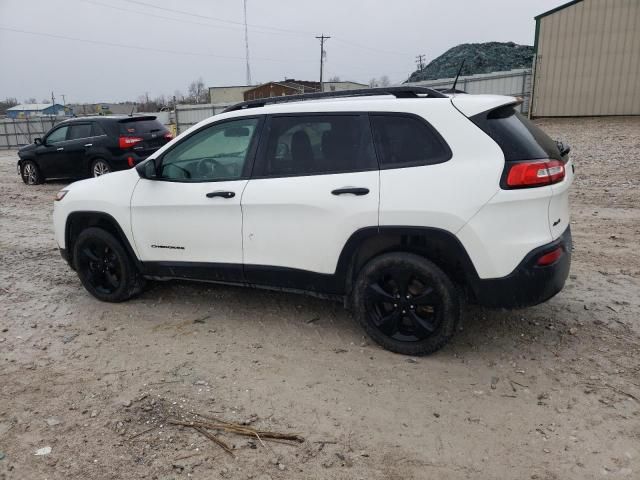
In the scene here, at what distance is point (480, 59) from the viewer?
31.7 m

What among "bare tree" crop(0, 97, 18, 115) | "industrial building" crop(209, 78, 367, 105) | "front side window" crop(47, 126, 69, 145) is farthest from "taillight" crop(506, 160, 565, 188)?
"bare tree" crop(0, 97, 18, 115)

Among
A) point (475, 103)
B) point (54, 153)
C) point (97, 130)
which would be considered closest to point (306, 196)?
point (475, 103)

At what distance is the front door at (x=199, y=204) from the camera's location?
4012 millimetres

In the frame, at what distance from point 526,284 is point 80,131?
37.8ft

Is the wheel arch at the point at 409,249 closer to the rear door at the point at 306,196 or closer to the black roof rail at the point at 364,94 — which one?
the rear door at the point at 306,196

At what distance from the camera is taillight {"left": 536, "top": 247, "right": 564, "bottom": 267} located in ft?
10.5

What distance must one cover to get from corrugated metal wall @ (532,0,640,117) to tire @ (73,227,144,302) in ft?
61.0

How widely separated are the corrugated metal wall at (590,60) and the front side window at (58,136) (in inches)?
641

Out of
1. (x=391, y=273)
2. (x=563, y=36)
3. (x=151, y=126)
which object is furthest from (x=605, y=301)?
(x=563, y=36)

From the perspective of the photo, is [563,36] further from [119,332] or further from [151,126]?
[119,332]

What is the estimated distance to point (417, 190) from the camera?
131 inches

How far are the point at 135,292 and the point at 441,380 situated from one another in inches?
116

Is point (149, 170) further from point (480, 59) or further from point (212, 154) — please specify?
point (480, 59)

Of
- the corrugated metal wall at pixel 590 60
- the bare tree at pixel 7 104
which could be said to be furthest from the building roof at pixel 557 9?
the bare tree at pixel 7 104
